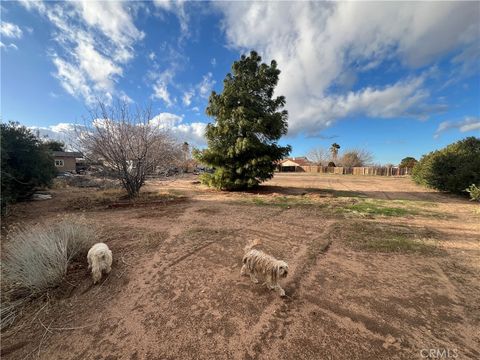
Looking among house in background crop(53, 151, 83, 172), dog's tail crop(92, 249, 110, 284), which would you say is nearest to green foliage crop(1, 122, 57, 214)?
dog's tail crop(92, 249, 110, 284)

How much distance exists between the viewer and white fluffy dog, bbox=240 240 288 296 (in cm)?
263

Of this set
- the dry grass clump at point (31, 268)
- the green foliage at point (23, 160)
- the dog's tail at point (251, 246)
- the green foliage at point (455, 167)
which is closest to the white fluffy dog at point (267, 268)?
the dog's tail at point (251, 246)

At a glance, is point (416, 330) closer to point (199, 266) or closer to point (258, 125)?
point (199, 266)

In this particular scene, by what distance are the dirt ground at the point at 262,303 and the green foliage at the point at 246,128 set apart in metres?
6.63

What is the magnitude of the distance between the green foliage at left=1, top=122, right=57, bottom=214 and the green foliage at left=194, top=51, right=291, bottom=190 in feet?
21.5

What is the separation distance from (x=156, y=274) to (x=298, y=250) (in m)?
2.51

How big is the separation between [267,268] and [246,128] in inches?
350

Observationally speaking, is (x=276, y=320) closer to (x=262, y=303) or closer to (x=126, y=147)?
(x=262, y=303)

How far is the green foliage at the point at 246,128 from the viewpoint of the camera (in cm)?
1095

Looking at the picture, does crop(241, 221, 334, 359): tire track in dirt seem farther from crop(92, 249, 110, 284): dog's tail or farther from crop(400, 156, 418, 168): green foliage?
crop(400, 156, 418, 168): green foliage

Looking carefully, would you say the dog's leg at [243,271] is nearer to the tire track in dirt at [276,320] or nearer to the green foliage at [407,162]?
the tire track in dirt at [276,320]

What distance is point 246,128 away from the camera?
10.7 metres

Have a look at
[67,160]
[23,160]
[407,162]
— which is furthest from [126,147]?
[407,162]

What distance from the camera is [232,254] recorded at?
3.75 meters
